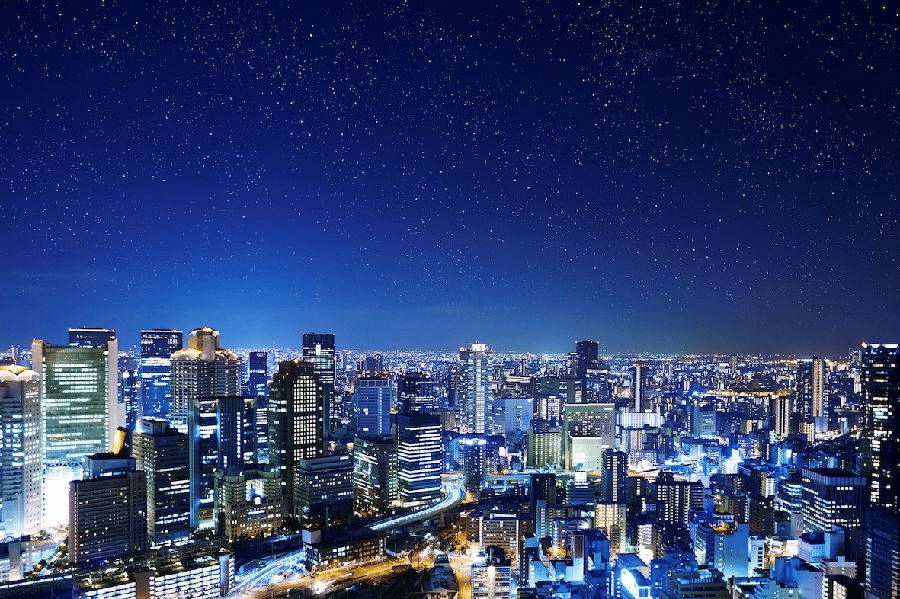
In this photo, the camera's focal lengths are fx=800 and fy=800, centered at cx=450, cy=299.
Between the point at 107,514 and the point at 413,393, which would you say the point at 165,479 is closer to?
the point at 107,514

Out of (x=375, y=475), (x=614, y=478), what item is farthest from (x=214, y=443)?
(x=614, y=478)

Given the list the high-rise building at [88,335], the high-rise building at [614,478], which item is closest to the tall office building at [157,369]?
the high-rise building at [88,335]

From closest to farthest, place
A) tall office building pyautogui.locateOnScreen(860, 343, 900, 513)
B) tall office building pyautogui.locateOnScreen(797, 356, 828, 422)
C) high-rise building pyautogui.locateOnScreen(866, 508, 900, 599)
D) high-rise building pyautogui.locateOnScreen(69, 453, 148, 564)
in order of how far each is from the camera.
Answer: high-rise building pyautogui.locateOnScreen(866, 508, 900, 599)
high-rise building pyautogui.locateOnScreen(69, 453, 148, 564)
tall office building pyautogui.locateOnScreen(860, 343, 900, 513)
tall office building pyautogui.locateOnScreen(797, 356, 828, 422)

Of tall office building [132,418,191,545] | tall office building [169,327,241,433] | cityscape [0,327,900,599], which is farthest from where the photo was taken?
tall office building [169,327,241,433]

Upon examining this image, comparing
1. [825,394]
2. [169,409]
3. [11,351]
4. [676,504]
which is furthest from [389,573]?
[825,394]

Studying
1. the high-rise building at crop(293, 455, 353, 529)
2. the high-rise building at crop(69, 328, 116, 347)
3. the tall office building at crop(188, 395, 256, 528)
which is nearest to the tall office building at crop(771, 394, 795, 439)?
the high-rise building at crop(293, 455, 353, 529)

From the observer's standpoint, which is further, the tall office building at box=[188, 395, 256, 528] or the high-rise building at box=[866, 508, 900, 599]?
the tall office building at box=[188, 395, 256, 528]

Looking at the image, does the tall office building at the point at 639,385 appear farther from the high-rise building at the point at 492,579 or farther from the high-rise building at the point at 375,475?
the high-rise building at the point at 492,579

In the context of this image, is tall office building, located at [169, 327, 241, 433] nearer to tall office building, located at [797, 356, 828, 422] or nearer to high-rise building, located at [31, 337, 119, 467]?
high-rise building, located at [31, 337, 119, 467]
